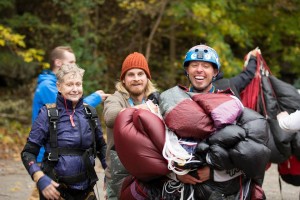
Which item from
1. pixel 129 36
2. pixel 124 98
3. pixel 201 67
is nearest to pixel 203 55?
pixel 201 67

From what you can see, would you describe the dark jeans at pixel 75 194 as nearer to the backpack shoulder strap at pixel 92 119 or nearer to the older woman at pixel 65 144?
the older woman at pixel 65 144

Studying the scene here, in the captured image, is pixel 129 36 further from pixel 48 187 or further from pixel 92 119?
pixel 48 187

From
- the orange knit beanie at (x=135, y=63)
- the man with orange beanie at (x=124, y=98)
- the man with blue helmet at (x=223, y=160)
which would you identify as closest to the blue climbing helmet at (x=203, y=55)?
the man with blue helmet at (x=223, y=160)

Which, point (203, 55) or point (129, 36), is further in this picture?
point (129, 36)

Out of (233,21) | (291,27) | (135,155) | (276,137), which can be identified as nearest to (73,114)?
(135,155)

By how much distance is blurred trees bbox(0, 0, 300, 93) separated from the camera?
40.8ft

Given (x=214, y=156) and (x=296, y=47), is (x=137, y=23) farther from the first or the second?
(x=214, y=156)

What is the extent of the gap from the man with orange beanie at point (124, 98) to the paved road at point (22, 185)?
2.72 meters

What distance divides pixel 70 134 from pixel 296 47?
459 inches

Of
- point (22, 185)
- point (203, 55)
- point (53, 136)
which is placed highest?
point (203, 55)

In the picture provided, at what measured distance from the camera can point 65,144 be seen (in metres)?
4.01

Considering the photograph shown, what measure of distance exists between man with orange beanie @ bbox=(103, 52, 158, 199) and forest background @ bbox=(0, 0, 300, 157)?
6.30 meters

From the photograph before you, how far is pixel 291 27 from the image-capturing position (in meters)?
13.9

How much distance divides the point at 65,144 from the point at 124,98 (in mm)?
722
